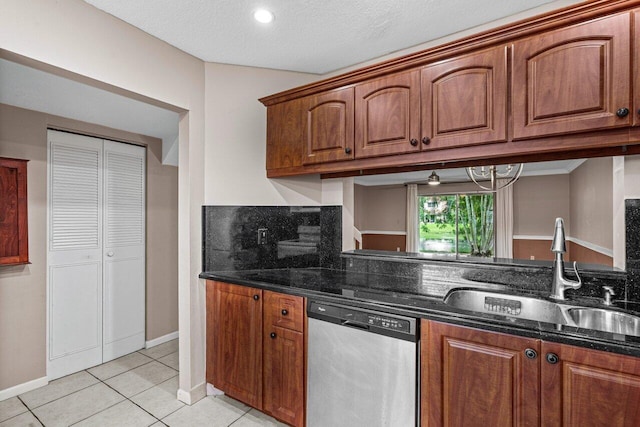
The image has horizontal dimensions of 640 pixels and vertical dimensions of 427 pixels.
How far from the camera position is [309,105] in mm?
2186

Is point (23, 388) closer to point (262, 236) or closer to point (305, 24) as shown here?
point (262, 236)

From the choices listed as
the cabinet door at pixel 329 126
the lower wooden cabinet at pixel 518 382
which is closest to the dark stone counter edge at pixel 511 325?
the lower wooden cabinet at pixel 518 382

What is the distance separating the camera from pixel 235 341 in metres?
2.11

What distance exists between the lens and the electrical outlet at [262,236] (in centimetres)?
247

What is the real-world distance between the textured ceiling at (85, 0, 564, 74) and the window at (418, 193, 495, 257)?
4.58ft

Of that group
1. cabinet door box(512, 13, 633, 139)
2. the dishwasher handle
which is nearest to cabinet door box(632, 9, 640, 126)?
cabinet door box(512, 13, 633, 139)

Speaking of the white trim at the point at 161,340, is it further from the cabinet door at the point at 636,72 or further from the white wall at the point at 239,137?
the cabinet door at the point at 636,72

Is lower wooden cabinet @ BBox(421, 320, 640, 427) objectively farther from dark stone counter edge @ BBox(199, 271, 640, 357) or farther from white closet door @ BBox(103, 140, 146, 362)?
white closet door @ BBox(103, 140, 146, 362)

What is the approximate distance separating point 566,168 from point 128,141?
4036 millimetres

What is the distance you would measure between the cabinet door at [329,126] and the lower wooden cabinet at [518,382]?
1.18m

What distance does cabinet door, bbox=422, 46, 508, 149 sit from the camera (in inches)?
60.5

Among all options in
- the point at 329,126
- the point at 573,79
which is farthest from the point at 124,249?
the point at 573,79

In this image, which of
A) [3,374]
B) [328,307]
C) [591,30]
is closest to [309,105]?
[328,307]

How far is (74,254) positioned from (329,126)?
2.47 metres
